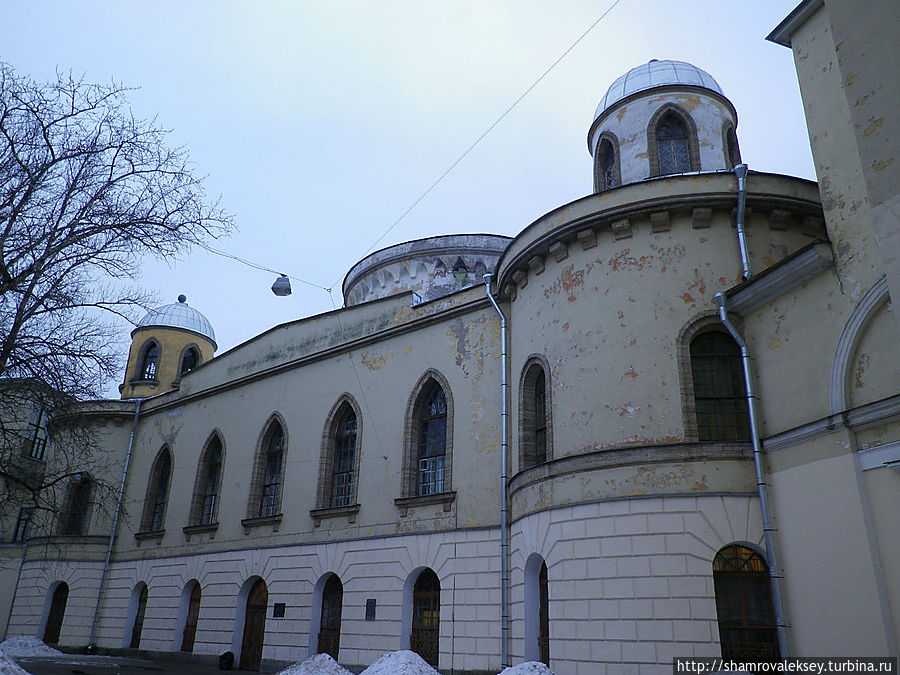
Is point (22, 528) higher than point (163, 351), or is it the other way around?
point (163, 351)

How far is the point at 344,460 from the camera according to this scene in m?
18.7

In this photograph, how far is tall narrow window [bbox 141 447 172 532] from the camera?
2384 cm

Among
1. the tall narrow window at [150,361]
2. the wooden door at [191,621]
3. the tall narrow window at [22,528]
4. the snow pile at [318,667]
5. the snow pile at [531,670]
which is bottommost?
the snow pile at [318,667]

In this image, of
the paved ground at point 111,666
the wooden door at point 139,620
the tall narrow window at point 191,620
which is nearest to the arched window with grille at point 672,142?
the paved ground at point 111,666

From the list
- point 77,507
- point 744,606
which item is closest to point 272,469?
point 77,507

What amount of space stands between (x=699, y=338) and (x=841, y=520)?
3827 millimetres

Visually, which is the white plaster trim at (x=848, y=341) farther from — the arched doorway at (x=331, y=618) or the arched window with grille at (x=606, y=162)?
the arched doorway at (x=331, y=618)

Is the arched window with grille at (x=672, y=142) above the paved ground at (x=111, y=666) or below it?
above

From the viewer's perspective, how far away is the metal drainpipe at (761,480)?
406 inches

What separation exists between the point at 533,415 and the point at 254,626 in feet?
32.3

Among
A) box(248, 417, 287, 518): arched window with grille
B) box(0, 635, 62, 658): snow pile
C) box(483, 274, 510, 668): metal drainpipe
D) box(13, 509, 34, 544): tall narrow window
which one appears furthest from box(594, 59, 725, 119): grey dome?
box(13, 509, 34, 544): tall narrow window

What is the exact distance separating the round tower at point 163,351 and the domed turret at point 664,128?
19.4 meters

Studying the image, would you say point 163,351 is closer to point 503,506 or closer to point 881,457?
point 503,506

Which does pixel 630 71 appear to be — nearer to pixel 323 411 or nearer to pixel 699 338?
pixel 699 338
